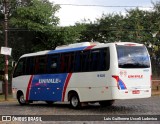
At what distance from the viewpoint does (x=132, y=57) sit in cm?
1873

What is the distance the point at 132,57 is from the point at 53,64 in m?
4.61

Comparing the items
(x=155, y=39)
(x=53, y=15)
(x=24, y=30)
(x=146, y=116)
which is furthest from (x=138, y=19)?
(x=146, y=116)

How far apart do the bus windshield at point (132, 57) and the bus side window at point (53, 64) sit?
4.07 m

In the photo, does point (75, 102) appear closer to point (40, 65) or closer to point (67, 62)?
point (67, 62)

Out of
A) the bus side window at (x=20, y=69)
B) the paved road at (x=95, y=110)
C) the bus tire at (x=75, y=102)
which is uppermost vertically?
the bus side window at (x=20, y=69)

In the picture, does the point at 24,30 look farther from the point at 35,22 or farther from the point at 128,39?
the point at 128,39

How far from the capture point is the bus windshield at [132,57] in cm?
1836

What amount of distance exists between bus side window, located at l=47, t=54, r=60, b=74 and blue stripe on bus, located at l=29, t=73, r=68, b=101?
0.85 feet

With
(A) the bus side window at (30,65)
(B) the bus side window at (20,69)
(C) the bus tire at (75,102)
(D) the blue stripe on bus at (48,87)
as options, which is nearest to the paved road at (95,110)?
(C) the bus tire at (75,102)

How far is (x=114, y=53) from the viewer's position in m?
18.1

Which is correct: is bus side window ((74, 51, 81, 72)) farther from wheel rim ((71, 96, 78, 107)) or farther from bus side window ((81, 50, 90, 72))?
wheel rim ((71, 96, 78, 107))

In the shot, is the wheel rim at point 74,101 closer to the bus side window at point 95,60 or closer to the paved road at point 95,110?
the paved road at point 95,110

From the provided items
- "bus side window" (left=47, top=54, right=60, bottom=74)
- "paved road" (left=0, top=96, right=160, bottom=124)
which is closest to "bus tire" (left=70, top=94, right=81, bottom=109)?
"paved road" (left=0, top=96, right=160, bottom=124)

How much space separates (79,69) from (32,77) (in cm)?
429
